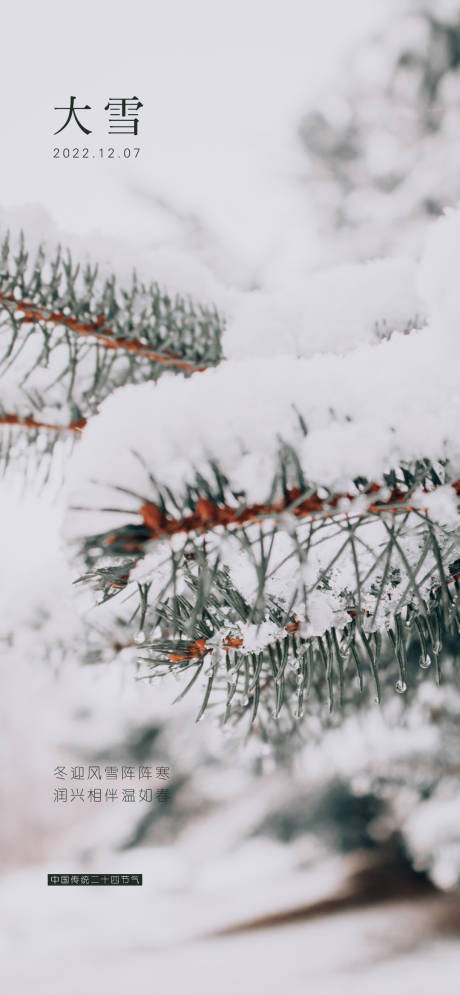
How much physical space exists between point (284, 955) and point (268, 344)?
1.51 metres

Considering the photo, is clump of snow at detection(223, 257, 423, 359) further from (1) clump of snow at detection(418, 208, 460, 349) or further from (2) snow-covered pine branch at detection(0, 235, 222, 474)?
(1) clump of snow at detection(418, 208, 460, 349)

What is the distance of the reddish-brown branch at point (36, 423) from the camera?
16.8 inches

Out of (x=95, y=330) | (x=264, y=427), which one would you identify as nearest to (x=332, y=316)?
(x=95, y=330)

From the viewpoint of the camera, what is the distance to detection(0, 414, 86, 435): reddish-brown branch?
43cm

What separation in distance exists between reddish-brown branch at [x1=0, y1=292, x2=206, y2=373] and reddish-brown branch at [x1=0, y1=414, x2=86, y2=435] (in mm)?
59

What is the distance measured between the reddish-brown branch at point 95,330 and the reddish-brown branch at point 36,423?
0.19 feet

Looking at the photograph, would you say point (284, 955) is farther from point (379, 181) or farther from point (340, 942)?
point (379, 181)

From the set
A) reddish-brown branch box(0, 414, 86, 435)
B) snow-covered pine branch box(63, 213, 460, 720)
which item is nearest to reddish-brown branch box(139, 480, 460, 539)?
snow-covered pine branch box(63, 213, 460, 720)

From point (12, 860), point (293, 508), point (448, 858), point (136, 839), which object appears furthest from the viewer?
point (12, 860)

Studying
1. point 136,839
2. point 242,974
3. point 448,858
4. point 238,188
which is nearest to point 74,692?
point 136,839

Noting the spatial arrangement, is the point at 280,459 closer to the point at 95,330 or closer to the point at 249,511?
the point at 249,511

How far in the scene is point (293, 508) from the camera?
24 cm

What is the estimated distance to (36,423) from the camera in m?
0.44

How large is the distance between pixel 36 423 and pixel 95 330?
0.26ft
